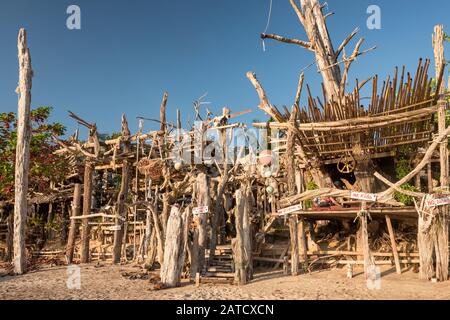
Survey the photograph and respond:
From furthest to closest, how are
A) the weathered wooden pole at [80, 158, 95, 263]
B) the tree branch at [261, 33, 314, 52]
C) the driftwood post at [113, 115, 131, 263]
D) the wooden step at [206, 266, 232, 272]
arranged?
the weathered wooden pole at [80, 158, 95, 263], the driftwood post at [113, 115, 131, 263], the tree branch at [261, 33, 314, 52], the wooden step at [206, 266, 232, 272]

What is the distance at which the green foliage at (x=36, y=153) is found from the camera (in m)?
16.6

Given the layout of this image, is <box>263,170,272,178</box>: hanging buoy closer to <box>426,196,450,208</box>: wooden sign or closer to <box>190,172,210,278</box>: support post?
<box>190,172,210,278</box>: support post

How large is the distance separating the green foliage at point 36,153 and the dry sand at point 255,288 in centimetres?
598

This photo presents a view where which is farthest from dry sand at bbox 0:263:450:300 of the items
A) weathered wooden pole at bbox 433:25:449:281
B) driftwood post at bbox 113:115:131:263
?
driftwood post at bbox 113:115:131:263

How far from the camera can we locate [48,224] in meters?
19.6

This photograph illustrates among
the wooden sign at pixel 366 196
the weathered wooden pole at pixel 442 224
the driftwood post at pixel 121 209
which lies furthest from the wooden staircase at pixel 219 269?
the weathered wooden pole at pixel 442 224

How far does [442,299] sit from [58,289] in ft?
28.2

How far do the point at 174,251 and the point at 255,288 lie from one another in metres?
2.19

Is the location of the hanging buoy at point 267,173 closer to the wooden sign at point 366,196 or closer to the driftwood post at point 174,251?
the driftwood post at point 174,251

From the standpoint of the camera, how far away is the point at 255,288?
9.58 metres

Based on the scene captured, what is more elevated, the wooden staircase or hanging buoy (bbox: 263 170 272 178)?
hanging buoy (bbox: 263 170 272 178)

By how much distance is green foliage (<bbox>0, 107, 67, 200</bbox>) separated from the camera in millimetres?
16578

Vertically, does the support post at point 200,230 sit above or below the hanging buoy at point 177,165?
below

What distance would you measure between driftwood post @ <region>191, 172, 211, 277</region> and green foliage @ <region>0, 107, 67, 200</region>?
7.38 m
